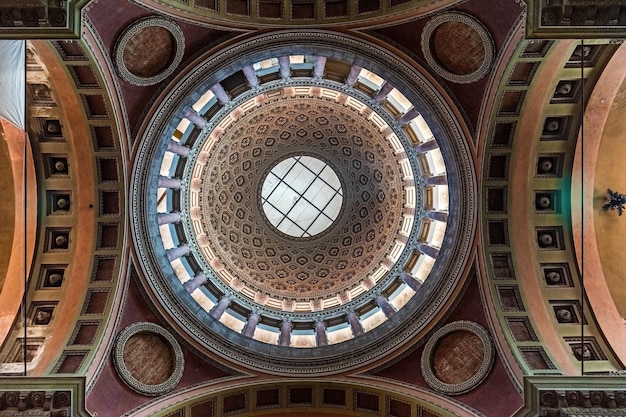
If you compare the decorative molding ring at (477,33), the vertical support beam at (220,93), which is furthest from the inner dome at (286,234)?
the decorative molding ring at (477,33)

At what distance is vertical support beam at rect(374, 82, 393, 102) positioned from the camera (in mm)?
21859

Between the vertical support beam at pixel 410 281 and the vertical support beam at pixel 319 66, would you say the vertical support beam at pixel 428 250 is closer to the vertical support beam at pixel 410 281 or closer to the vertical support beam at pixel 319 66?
the vertical support beam at pixel 410 281

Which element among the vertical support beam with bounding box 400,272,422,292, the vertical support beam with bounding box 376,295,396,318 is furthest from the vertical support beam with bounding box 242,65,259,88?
the vertical support beam with bounding box 376,295,396,318

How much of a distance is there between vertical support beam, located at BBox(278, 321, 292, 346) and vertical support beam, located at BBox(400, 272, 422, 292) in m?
5.83

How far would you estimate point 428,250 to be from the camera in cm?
2402

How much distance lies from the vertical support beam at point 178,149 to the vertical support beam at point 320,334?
9941mm

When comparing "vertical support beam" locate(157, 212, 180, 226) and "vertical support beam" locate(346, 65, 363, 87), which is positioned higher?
"vertical support beam" locate(346, 65, 363, 87)

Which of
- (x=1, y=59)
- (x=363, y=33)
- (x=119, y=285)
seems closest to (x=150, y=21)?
(x=1, y=59)

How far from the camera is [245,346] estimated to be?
2191cm

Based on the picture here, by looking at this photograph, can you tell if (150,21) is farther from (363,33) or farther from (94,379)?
(94,379)

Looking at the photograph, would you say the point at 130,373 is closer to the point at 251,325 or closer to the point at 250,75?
the point at 251,325

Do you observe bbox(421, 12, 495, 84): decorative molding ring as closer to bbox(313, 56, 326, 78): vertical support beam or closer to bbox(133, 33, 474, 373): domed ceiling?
bbox(133, 33, 474, 373): domed ceiling

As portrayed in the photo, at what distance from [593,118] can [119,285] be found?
61.3 feet

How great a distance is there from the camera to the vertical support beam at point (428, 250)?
23438 mm
